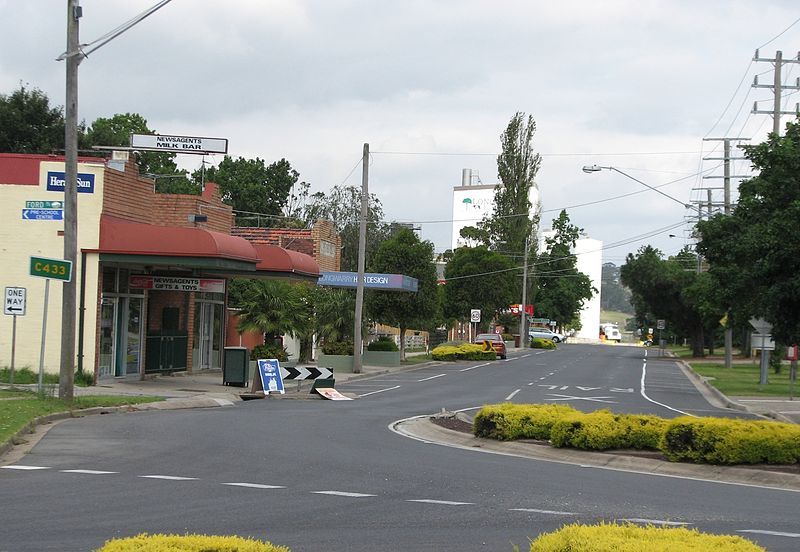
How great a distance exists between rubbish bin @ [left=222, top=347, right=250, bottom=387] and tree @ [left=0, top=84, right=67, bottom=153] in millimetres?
31047

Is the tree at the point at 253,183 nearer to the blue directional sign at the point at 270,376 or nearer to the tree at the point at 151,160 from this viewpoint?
the tree at the point at 151,160

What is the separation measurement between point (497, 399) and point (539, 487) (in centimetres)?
1704

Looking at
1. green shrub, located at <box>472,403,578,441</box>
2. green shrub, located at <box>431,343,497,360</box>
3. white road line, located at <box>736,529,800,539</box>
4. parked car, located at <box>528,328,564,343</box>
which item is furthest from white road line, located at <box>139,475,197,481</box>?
parked car, located at <box>528,328,564,343</box>

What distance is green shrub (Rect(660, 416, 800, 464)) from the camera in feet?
48.7

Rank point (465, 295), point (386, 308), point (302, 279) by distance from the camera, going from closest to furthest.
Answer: point (302, 279) < point (386, 308) < point (465, 295)

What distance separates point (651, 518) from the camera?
1050cm

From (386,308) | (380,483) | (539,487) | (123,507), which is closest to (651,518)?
(539,487)

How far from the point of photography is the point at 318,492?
11.7 meters

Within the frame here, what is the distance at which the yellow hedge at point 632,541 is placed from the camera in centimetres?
613

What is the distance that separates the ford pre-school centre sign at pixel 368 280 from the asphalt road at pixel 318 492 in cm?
2630

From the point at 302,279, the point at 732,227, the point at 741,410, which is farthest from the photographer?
the point at 302,279

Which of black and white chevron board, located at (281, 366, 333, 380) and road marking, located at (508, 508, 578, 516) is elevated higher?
black and white chevron board, located at (281, 366, 333, 380)

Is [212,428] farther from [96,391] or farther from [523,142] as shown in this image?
[523,142]

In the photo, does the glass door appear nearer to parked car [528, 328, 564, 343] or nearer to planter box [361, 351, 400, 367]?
planter box [361, 351, 400, 367]
